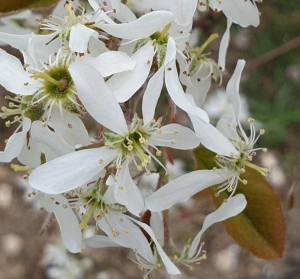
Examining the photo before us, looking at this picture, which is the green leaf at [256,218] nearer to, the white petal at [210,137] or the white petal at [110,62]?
the white petal at [210,137]

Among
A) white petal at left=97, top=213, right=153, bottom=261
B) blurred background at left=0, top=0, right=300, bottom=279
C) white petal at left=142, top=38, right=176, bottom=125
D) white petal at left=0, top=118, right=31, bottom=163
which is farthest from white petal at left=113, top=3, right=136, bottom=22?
blurred background at left=0, top=0, right=300, bottom=279

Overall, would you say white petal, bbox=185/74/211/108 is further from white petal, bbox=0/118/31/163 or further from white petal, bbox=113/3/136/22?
white petal, bbox=0/118/31/163

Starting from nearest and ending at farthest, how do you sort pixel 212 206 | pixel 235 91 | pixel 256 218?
pixel 235 91
pixel 256 218
pixel 212 206

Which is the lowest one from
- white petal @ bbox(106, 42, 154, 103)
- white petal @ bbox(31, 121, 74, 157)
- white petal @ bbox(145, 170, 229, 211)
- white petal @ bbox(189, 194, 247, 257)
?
white petal @ bbox(189, 194, 247, 257)

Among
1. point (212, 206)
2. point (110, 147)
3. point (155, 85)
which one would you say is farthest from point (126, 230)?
point (212, 206)

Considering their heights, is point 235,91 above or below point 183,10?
below

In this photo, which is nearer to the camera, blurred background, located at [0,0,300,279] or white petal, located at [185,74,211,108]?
white petal, located at [185,74,211,108]

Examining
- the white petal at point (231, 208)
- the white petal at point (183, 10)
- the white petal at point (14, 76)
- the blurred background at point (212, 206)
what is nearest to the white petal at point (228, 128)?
the white petal at point (231, 208)

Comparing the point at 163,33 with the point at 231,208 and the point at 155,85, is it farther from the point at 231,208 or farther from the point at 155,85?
the point at 231,208

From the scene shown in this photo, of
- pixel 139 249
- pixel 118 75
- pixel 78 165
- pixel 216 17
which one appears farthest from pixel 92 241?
pixel 216 17
